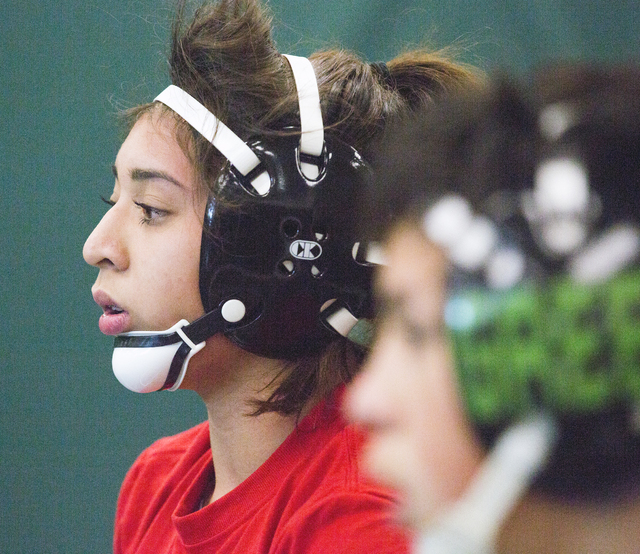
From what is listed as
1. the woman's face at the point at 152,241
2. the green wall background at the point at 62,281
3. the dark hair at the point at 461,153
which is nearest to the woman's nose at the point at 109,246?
the woman's face at the point at 152,241

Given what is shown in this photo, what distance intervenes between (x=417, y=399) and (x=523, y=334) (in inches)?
2.3

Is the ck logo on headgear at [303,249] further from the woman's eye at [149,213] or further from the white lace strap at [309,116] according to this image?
the woman's eye at [149,213]

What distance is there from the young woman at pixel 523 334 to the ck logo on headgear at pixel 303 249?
0.45 metres

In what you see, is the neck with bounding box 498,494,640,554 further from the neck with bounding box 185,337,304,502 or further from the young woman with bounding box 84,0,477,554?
the neck with bounding box 185,337,304,502

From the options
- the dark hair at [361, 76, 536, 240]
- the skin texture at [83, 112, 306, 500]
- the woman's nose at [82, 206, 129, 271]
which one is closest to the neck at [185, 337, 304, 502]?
the skin texture at [83, 112, 306, 500]

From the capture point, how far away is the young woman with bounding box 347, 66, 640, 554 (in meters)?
0.30

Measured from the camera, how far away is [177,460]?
1165 mm

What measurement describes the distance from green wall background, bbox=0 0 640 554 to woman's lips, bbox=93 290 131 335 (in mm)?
863

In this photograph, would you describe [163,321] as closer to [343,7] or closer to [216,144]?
[216,144]

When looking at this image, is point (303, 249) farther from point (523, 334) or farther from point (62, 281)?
point (62, 281)

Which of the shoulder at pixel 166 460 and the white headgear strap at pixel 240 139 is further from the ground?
the white headgear strap at pixel 240 139

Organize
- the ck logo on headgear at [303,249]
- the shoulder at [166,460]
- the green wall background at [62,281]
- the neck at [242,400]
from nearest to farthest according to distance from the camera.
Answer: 1. the ck logo on headgear at [303,249]
2. the neck at [242,400]
3. the shoulder at [166,460]
4. the green wall background at [62,281]

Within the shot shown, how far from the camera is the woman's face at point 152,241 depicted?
854mm

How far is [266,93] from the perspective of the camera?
0.87 metres
